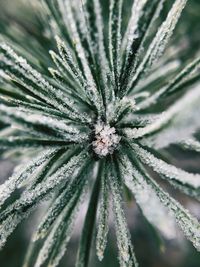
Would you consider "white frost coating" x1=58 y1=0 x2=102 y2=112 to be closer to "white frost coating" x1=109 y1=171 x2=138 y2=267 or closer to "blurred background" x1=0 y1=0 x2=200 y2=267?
"white frost coating" x1=109 y1=171 x2=138 y2=267

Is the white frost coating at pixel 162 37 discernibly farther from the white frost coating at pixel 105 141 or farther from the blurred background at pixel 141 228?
the blurred background at pixel 141 228

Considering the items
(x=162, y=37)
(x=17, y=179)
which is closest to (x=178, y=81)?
(x=162, y=37)

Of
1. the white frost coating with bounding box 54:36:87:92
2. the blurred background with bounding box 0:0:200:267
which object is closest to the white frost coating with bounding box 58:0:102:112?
the white frost coating with bounding box 54:36:87:92

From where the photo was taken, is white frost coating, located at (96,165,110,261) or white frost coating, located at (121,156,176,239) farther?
white frost coating, located at (96,165,110,261)

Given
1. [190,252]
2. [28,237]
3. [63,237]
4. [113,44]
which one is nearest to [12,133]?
[63,237]

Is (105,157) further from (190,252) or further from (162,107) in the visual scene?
(190,252)
